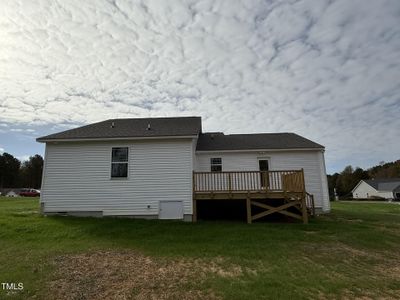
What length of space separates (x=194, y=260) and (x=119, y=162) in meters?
7.61

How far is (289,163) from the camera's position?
18.6 metres

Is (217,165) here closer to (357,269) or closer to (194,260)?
(194,260)

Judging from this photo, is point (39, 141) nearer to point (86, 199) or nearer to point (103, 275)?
point (86, 199)

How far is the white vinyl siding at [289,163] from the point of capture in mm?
18422

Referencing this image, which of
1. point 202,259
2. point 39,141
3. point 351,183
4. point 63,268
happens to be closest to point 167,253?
point 202,259

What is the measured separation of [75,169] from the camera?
1484 centimetres

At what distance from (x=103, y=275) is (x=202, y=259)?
105 inches

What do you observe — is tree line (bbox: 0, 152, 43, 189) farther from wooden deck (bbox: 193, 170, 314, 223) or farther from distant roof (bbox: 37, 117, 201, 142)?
wooden deck (bbox: 193, 170, 314, 223)

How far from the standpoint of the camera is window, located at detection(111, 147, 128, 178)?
1472 centimetres

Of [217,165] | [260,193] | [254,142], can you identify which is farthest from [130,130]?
[254,142]

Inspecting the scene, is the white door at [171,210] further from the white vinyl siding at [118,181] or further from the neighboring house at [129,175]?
the white vinyl siding at [118,181]

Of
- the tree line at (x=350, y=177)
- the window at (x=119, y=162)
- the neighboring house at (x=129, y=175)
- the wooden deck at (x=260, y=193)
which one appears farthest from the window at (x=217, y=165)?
the tree line at (x=350, y=177)

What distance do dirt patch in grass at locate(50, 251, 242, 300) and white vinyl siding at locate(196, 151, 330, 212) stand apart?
Result: 34.0 ft

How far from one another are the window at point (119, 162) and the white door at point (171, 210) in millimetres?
2318
